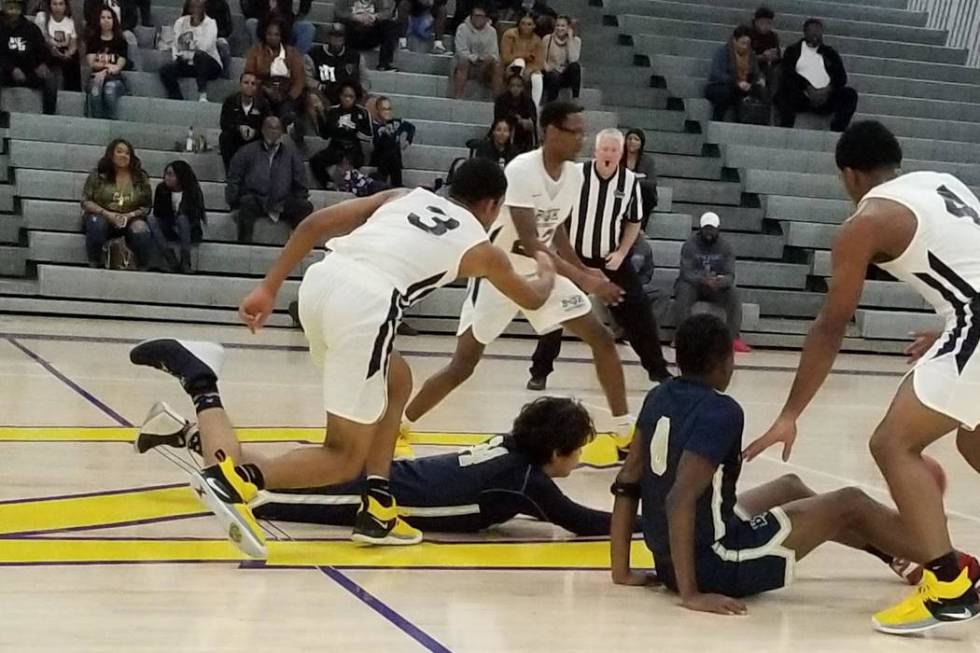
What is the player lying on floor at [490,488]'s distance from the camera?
5.22 metres

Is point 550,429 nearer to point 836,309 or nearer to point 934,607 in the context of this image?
point 836,309

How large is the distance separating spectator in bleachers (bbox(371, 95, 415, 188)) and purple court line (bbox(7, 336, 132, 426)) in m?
4.62

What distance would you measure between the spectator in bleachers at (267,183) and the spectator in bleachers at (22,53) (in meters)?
2.18

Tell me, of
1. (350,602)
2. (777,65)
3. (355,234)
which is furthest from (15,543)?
(777,65)

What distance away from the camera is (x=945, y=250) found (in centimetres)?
441

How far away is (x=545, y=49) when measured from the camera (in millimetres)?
16109

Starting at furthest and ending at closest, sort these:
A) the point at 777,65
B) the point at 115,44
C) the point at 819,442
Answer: the point at 777,65, the point at 115,44, the point at 819,442

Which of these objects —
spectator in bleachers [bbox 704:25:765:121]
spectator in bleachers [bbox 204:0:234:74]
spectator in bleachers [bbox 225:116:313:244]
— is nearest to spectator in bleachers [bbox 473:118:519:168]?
spectator in bleachers [bbox 225:116:313:244]

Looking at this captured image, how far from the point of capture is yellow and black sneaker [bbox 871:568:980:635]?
14.1 ft

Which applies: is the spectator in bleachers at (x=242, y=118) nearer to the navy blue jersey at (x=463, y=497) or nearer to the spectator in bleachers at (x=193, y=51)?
the spectator in bleachers at (x=193, y=51)

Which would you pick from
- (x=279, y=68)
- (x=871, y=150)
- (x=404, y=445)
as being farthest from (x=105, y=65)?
(x=871, y=150)

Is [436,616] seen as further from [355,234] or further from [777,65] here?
[777,65]

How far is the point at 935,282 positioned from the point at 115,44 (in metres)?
11.4

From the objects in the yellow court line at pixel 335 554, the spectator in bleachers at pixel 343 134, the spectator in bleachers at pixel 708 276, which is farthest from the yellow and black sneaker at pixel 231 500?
the spectator in bleachers at pixel 343 134
